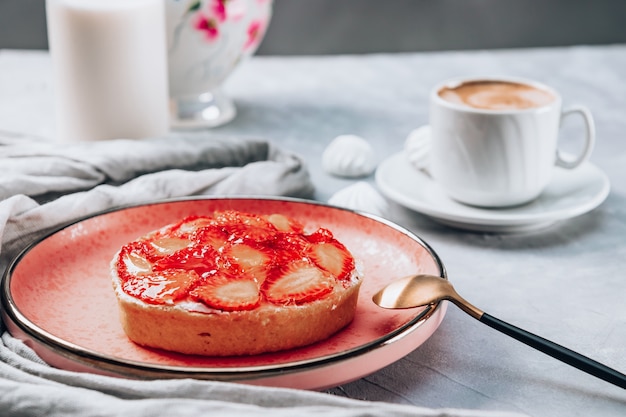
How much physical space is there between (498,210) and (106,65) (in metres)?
0.67

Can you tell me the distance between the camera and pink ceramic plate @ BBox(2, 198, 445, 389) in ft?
2.40

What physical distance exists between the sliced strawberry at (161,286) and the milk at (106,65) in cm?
64

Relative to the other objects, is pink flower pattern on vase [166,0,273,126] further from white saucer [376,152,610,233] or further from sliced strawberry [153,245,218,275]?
sliced strawberry [153,245,218,275]

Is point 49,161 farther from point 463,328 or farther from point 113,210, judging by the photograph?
point 463,328

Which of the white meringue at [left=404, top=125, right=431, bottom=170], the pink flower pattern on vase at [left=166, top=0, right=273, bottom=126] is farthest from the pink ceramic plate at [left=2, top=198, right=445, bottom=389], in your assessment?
the pink flower pattern on vase at [left=166, top=0, right=273, bottom=126]

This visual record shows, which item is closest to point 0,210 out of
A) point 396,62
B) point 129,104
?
point 129,104

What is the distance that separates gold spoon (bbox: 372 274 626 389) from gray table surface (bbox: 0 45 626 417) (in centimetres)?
3

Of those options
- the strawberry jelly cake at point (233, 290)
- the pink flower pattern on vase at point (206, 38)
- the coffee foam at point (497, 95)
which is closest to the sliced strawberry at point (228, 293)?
the strawberry jelly cake at point (233, 290)

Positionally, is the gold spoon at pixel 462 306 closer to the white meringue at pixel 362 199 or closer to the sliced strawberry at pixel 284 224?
the sliced strawberry at pixel 284 224

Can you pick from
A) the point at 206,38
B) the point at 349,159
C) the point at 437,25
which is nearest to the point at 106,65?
the point at 206,38

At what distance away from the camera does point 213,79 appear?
1.66m

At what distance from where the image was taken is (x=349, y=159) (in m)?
1.42

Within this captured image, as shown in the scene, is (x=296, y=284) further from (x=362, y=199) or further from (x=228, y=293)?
(x=362, y=199)

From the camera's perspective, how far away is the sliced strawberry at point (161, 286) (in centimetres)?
82
